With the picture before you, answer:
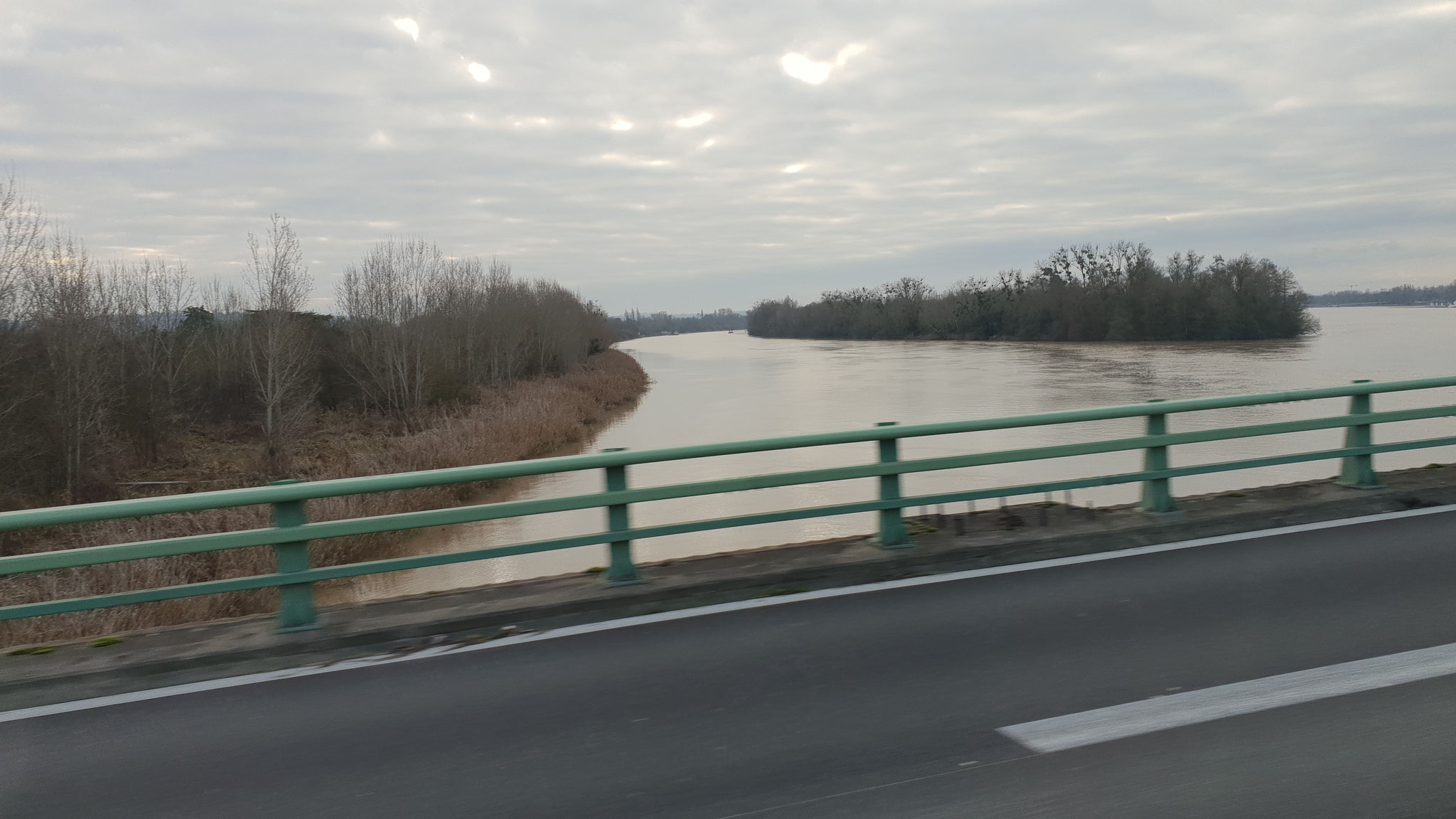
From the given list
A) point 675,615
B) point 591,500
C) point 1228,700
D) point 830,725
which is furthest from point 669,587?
point 1228,700

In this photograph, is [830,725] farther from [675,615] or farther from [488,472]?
[488,472]

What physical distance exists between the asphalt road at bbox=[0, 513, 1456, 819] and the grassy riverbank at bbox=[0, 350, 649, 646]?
5.03 metres

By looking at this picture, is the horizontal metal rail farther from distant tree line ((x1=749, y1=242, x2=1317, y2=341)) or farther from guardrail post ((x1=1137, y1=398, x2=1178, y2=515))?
distant tree line ((x1=749, y1=242, x2=1317, y2=341))

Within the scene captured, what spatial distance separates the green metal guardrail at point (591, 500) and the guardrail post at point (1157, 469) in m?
0.01

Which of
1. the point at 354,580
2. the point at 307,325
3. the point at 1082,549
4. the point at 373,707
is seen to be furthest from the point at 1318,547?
the point at 307,325

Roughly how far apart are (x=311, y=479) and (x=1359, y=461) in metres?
26.5

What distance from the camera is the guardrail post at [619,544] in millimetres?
5785

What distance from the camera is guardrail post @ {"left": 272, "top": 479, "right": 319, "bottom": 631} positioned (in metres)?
5.25

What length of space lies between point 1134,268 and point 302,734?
3937 inches

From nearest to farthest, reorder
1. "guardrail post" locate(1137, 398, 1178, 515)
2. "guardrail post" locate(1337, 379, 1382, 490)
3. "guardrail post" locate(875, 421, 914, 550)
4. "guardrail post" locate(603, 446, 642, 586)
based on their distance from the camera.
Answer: "guardrail post" locate(603, 446, 642, 586), "guardrail post" locate(875, 421, 914, 550), "guardrail post" locate(1137, 398, 1178, 515), "guardrail post" locate(1337, 379, 1382, 490)

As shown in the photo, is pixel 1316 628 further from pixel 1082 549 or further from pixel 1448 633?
pixel 1082 549

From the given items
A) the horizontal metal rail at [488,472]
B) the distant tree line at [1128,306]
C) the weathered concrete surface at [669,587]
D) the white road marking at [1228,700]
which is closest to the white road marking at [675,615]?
the weathered concrete surface at [669,587]

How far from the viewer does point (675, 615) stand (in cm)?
539

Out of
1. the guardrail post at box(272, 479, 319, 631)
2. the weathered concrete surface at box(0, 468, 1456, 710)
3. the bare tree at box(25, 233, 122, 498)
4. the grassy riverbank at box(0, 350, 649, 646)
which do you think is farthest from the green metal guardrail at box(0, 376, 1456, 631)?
the bare tree at box(25, 233, 122, 498)
